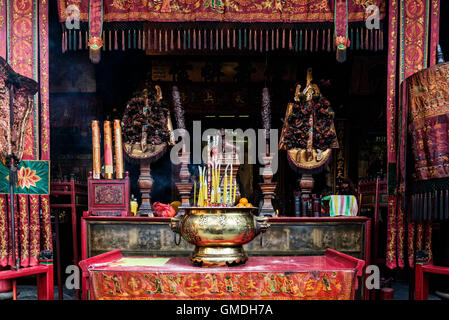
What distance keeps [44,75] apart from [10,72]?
0.52 m

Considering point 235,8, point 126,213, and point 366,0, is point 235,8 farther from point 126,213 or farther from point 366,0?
point 126,213

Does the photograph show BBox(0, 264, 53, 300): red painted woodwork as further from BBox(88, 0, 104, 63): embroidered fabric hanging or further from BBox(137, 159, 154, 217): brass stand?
BBox(88, 0, 104, 63): embroidered fabric hanging

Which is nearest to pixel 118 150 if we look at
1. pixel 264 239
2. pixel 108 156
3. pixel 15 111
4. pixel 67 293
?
pixel 108 156

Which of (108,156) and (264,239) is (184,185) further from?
(264,239)

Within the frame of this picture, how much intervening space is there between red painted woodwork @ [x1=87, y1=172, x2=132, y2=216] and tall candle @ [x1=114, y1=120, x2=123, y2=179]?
81 millimetres

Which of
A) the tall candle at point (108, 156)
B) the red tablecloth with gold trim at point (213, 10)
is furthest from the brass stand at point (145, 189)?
the red tablecloth with gold trim at point (213, 10)

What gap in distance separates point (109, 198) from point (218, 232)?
5.53 ft

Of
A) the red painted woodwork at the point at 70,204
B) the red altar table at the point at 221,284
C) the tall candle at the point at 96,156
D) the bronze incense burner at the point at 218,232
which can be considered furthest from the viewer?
the red painted woodwork at the point at 70,204

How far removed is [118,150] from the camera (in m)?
3.56

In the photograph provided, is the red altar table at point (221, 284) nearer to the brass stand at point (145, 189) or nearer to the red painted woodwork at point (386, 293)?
the red painted woodwork at point (386, 293)

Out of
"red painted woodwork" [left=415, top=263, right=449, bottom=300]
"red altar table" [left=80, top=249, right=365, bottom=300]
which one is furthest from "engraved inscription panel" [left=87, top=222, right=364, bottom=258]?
"red altar table" [left=80, top=249, right=365, bottom=300]

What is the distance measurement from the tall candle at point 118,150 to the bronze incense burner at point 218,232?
5.02 ft

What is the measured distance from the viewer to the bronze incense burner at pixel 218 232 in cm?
205

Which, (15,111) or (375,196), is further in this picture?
(375,196)
